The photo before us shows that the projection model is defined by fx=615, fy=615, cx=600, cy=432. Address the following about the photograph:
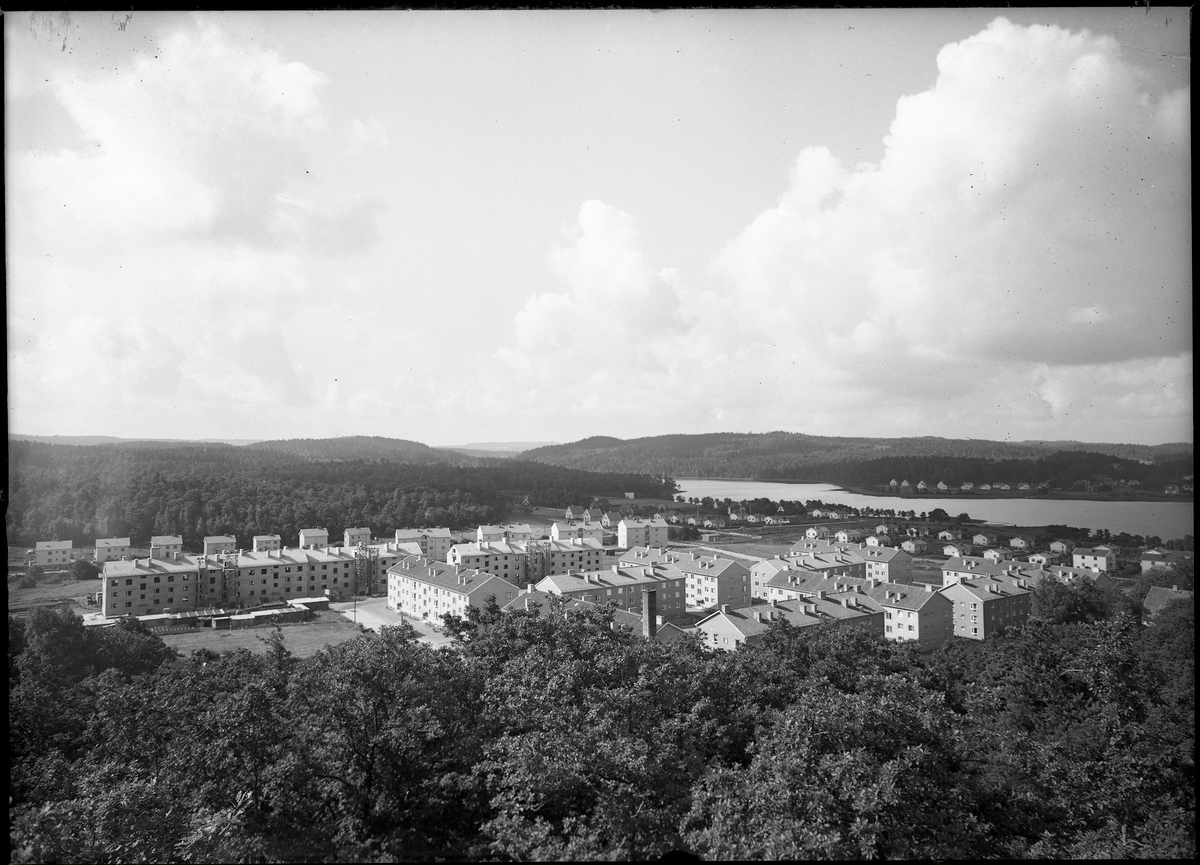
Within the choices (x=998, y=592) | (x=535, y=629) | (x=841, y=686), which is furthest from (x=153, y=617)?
(x=998, y=592)

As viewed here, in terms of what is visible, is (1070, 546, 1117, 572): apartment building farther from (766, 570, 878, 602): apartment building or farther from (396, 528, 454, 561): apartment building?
(396, 528, 454, 561): apartment building

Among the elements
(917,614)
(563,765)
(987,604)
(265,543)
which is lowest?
(917,614)

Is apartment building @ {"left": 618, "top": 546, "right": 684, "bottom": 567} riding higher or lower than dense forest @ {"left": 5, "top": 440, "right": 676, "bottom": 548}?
lower

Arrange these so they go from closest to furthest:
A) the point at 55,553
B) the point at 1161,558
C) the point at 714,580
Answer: the point at 1161,558 → the point at 55,553 → the point at 714,580

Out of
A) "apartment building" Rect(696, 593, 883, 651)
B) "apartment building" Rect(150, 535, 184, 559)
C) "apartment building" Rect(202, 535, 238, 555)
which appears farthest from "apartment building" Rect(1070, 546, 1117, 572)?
"apartment building" Rect(202, 535, 238, 555)

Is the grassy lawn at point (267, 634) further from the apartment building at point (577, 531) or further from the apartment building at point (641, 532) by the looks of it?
the apartment building at point (641, 532)

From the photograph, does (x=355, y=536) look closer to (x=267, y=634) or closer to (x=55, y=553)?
(x=267, y=634)

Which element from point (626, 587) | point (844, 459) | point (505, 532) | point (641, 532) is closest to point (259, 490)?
point (505, 532)

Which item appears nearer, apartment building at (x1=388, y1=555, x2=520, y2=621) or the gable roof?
the gable roof
